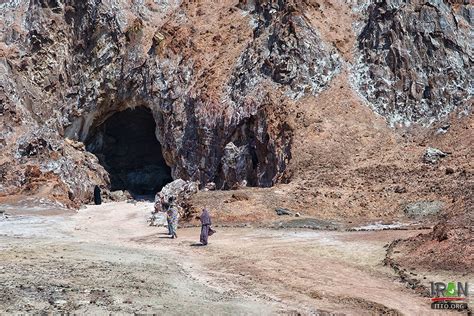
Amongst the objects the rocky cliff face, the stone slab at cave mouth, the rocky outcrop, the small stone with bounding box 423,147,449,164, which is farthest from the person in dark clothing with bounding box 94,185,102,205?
the small stone with bounding box 423,147,449,164

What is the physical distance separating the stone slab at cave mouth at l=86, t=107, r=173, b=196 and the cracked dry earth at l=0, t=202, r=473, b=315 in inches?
1122

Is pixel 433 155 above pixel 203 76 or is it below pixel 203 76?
below

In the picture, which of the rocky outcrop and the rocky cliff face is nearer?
the rocky outcrop

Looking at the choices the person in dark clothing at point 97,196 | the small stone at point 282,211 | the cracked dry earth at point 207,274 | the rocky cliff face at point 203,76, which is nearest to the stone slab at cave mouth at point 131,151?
the rocky cliff face at point 203,76

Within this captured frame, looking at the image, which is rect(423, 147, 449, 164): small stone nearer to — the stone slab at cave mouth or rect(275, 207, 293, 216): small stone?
rect(275, 207, 293, 216): small stone

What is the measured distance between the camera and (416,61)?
38.8 metres

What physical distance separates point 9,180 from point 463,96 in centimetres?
3138

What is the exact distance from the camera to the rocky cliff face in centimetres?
3800

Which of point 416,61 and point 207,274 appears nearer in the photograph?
point 207,274

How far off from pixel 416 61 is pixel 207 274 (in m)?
29.0

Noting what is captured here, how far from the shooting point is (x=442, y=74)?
38.1 metres

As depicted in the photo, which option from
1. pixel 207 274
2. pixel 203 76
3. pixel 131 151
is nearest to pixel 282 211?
pixel 207 274

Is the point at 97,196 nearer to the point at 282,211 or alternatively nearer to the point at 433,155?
the point at 282,211

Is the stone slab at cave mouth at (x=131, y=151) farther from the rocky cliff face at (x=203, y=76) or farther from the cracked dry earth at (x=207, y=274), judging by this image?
the cracked dry earth at (x=207, y=274)
